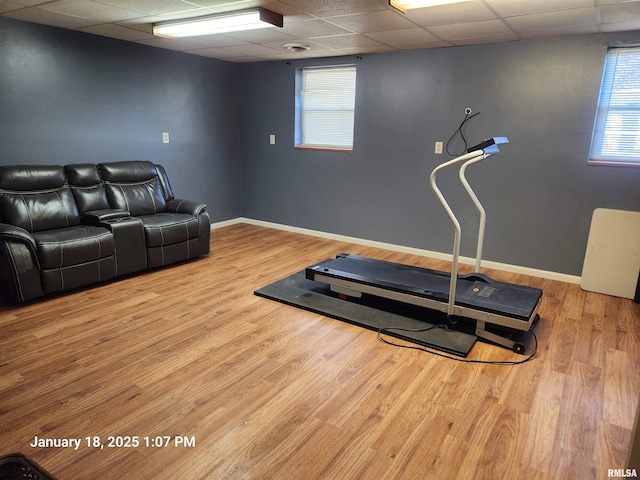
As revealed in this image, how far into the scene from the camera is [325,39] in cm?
403

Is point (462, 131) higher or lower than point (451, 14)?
lower

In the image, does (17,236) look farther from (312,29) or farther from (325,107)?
(325,107)

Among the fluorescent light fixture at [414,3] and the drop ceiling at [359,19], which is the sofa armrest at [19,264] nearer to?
the drop ceiling at [359,19]

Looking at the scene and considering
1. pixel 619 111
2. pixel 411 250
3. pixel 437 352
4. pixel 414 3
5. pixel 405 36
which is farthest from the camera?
pixel 411 250

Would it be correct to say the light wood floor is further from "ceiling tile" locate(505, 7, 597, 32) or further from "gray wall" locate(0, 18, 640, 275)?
"ceiling tile" locate(505, 7, 597, 32)

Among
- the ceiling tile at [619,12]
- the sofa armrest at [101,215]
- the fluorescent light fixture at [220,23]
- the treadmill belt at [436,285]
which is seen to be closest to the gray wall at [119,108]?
the sofa armrest at [101,215]

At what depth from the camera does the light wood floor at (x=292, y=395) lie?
5.86ft

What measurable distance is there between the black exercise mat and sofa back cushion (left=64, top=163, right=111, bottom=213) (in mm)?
1876

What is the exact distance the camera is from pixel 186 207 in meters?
4.52

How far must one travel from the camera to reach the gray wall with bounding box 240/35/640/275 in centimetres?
382

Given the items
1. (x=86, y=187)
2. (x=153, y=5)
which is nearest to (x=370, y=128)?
(x=153, y=5)

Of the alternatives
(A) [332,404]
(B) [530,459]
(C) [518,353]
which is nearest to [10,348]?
(A) [332,404]

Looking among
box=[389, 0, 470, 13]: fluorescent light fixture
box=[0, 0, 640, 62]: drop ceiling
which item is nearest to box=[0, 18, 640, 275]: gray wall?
box=[0, 0, 640, 62]: drop ceiling

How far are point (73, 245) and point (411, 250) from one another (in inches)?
134
